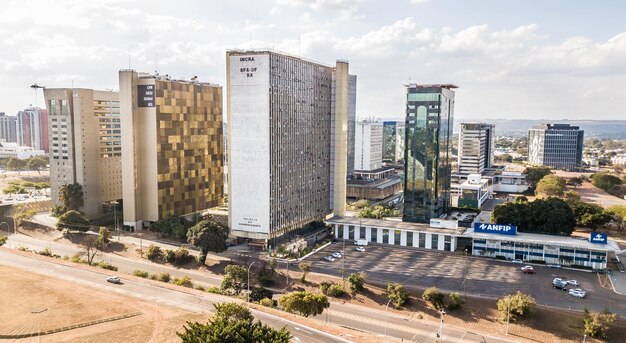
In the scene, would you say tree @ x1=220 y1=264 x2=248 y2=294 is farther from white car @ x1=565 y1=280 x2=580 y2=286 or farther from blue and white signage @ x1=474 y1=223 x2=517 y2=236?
white car @ x1=565 y1=280 x2=580 y2=286

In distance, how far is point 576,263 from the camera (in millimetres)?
86312

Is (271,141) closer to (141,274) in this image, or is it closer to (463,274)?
(141,274)

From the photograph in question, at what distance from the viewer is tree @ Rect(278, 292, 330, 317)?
197 feet

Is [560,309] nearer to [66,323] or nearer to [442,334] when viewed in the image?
[442,334]

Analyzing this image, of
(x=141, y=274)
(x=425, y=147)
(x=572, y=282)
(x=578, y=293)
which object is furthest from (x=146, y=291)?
(x=425, y=147)

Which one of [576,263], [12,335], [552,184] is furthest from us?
[552,184]

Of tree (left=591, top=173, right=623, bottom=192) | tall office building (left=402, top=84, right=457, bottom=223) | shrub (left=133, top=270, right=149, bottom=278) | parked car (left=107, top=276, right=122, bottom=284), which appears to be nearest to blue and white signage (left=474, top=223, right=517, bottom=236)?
tall office building (left=402, top=84, right=457, bottom=223)

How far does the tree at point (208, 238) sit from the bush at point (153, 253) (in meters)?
8.19

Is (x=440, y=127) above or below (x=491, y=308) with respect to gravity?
above

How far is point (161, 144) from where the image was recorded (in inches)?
4198

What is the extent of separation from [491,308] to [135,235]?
71.7m

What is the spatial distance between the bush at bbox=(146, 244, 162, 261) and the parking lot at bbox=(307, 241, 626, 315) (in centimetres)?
2722

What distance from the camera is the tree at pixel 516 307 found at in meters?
62.9

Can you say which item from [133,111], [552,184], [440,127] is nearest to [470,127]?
[552,184]
